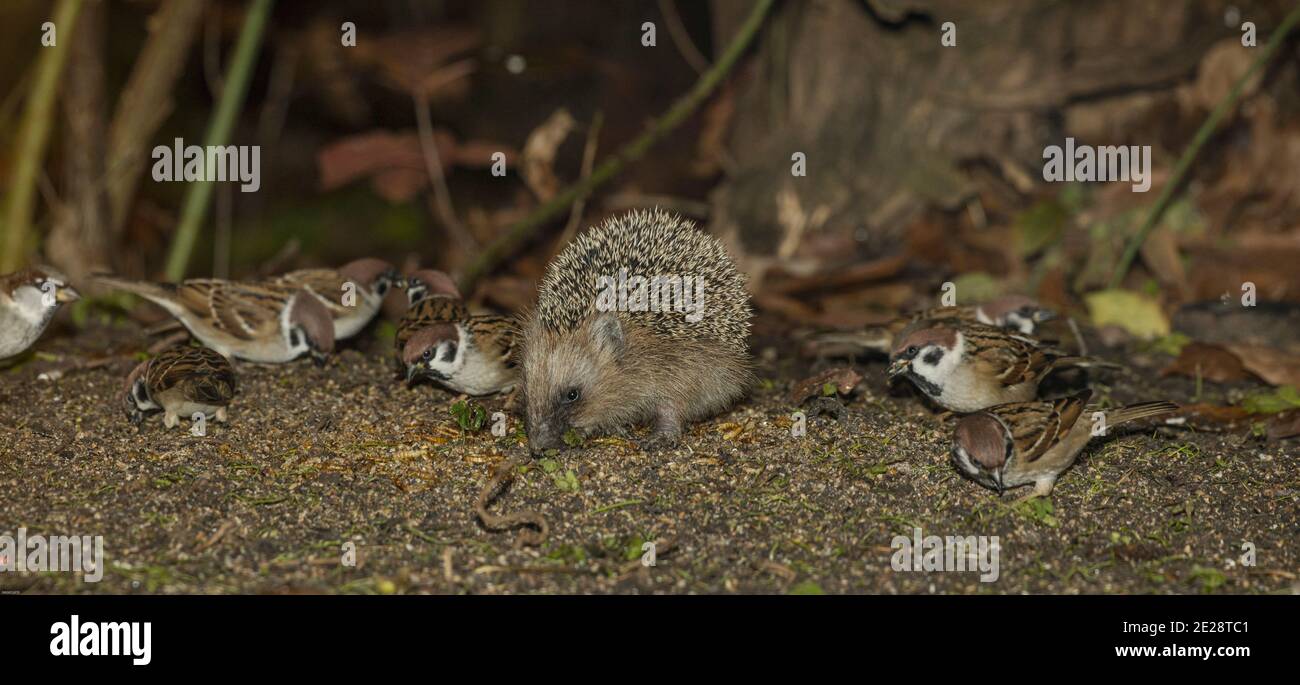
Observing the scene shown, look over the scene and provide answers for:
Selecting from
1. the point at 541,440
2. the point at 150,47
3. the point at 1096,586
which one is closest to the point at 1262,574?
the point at 1096,586

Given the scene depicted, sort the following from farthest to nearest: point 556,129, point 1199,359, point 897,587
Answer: point 556,129, point 1199,359, point 897,587

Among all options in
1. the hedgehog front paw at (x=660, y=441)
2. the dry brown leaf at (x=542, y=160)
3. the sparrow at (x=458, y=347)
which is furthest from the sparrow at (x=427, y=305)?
the dry brown leaf at (x=542, y=160)

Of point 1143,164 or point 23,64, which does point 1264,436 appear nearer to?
point 1143,164

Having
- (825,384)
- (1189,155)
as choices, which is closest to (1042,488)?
(825,384)

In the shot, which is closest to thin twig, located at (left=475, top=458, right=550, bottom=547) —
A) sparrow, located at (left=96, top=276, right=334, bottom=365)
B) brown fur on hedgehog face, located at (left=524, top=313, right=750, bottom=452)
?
brown fur on hedgehog face, located at (left=524, top=313, right=750, bottom=452)

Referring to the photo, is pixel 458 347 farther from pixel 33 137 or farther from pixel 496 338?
pixel 33 137

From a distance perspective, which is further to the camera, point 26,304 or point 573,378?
point 26,304
